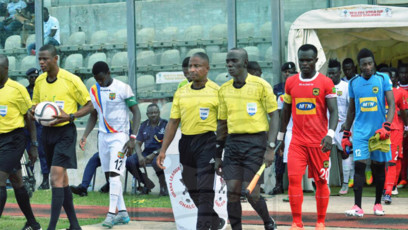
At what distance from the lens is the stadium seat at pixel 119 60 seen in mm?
15312

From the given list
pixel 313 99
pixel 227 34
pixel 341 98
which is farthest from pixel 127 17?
pixel 313 99

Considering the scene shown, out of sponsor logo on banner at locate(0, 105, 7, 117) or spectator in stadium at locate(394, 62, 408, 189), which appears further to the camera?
spectator in stadium at locate(394, 62, 408, 189)

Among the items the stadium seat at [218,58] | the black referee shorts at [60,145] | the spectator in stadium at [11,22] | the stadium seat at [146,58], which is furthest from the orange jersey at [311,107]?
the spectator in stadium at [11,22]

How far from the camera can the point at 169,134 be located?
8.83m

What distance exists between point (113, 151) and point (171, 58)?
487cm

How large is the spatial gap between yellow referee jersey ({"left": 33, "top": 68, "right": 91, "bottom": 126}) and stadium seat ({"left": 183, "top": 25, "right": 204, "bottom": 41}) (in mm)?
5637

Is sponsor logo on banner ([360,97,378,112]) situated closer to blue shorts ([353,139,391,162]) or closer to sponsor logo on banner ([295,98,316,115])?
blue shorts ([353,139,391,162])

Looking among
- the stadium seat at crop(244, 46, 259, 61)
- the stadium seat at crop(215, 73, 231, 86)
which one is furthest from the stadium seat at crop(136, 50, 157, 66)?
the stadium seat at crop(244, 46, 259, 61)

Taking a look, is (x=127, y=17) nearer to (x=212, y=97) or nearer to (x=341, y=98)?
(x=341, y=98)

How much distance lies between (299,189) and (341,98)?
4735mm

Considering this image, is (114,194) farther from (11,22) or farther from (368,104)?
(11,22)

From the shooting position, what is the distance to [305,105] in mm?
8727

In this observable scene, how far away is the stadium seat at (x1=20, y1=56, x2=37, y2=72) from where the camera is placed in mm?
16109

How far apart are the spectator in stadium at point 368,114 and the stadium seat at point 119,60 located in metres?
5.98
